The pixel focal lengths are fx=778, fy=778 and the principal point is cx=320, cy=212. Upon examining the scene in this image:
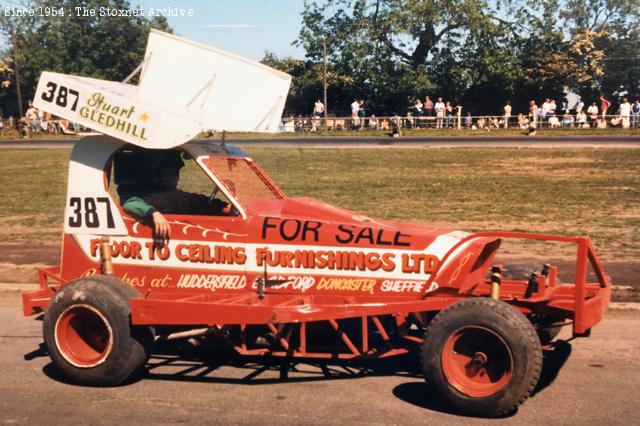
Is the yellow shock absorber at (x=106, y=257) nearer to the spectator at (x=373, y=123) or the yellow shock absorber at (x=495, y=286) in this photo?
the yellow shock absorber at (x=495, y=286)

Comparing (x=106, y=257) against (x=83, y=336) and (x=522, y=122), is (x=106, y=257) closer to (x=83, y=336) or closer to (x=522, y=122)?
(x=83, y=336)

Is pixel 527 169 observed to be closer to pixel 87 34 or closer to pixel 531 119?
pixel 531 119

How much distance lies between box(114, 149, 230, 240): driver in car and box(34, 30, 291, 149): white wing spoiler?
1.41ft

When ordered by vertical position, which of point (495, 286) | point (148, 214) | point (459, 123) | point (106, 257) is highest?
point (459, 123)

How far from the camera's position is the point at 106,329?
20.0ft

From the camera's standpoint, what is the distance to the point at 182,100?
262 inches

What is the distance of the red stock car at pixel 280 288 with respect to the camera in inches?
211

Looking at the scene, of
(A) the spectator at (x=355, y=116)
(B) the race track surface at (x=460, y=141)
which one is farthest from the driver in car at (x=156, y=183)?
(A) the spectator at (x=355, y=116)

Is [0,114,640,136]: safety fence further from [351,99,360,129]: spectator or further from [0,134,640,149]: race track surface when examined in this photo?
[0,134,640,149]: race track surface

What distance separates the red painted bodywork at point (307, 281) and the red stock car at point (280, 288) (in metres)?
0.01

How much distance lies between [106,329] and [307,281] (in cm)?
163

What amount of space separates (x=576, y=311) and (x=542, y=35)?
43243 millimetres

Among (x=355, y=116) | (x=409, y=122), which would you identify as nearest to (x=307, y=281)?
(x=409, y=122)

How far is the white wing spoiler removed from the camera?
19.8 feet
